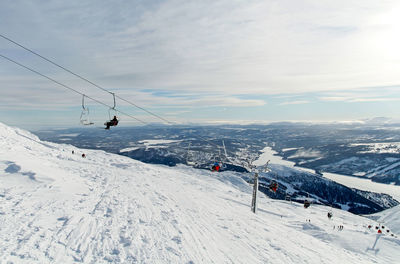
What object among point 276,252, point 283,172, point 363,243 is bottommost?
point 283,172

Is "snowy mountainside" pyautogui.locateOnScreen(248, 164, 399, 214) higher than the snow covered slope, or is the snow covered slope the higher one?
the snow covered slope

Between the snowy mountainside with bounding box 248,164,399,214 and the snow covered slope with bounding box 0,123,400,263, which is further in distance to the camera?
the snowy mountainside with bounding box 248,164,399,214

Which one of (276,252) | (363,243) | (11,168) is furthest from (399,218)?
(11,168)

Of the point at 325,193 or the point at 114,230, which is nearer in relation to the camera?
the point at 114,230

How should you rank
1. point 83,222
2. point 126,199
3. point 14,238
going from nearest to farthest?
point 14,238 → point 83,222 → point 126,199

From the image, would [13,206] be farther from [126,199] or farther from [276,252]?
[276,252]

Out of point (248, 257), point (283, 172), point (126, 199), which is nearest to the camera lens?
point (248, 257)

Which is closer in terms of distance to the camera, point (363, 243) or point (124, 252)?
point (124, 252)

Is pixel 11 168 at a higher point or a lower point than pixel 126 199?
higher

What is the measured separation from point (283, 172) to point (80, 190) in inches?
7289

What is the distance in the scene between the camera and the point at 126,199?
18359 mm

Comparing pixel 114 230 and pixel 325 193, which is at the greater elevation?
pixel 114 230

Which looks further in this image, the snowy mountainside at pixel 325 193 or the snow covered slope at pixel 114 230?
the snowy mountainside at pixel 325 193

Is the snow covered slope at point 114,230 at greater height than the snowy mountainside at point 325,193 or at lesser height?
greater
